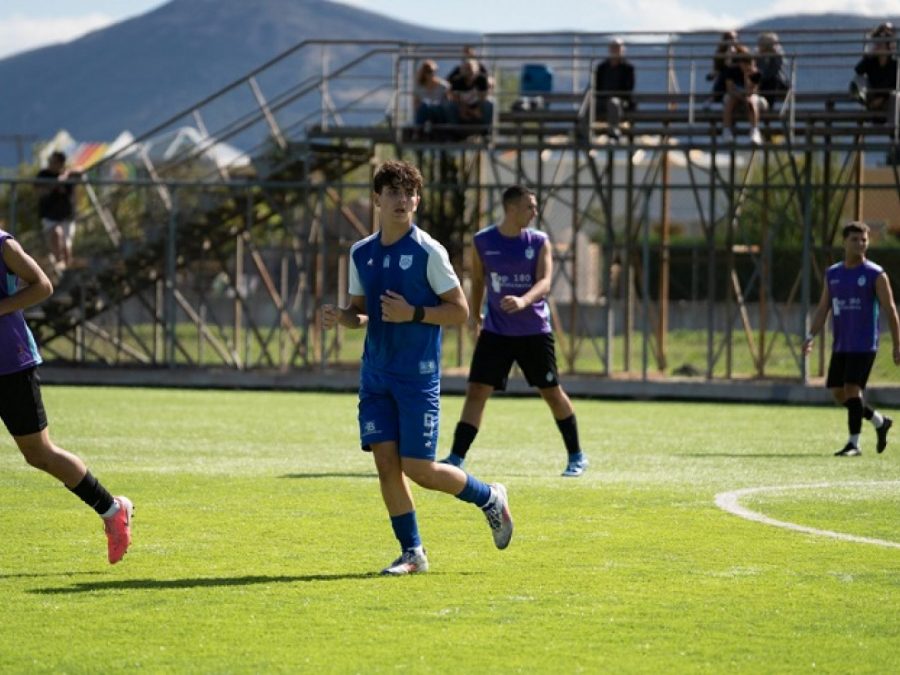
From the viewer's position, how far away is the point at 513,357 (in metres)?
13.9

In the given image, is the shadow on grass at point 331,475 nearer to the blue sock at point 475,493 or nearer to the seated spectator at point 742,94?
the blue sock at point 475,493

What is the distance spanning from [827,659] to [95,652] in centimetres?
283

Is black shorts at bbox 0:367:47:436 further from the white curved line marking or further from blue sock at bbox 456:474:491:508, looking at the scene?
the white curved line marking

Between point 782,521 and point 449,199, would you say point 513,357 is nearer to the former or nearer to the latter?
point 782,521

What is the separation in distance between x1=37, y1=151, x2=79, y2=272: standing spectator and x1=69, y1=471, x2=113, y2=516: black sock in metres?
19.0

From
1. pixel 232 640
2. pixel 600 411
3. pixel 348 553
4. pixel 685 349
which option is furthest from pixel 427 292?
pixel 685 349

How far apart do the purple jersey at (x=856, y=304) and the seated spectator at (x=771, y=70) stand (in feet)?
35.6

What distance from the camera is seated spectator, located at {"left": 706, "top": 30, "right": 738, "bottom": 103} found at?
87.4 feet

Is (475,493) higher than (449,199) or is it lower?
higher

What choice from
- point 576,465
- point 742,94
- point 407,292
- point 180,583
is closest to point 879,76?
point 742,94

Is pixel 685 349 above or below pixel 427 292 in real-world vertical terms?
below

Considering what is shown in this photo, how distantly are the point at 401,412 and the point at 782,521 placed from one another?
10.6ft

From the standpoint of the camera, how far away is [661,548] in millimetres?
9820

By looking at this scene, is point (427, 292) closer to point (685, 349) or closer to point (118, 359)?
point (118, 359)
